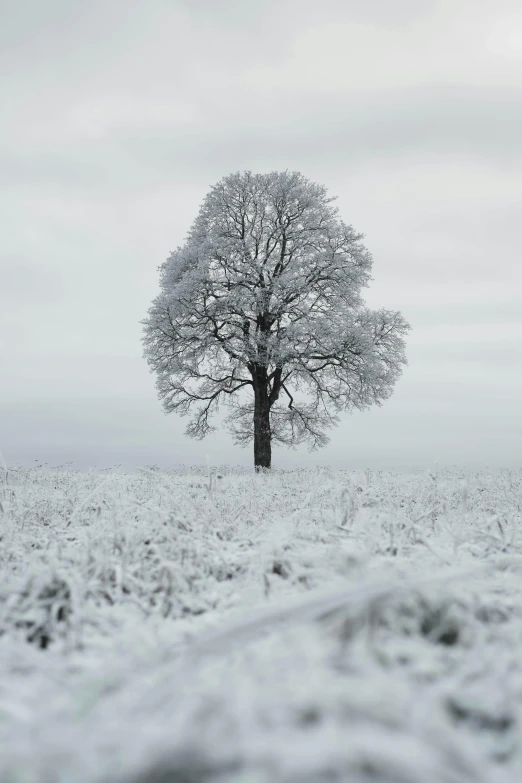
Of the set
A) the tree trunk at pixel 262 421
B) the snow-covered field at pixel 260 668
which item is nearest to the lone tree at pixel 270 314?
the tree trunk at pixel 262 421

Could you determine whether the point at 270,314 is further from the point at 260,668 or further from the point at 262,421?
the point at 260,668

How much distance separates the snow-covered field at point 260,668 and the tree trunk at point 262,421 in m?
14.5

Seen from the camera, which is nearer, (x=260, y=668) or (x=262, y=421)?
(x=260, y=668)

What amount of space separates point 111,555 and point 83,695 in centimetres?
142

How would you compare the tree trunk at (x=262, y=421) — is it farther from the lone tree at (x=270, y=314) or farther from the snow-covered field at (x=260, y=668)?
the snow-covered field at (x=260, y=668)

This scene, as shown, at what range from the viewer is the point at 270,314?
16.8 m

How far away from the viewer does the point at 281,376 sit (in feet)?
59.4

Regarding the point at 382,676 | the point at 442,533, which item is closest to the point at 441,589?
the point at 382,676

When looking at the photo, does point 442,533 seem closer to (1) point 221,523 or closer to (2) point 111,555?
(1) point 221,523

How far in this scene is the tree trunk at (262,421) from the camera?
1705 centimetres

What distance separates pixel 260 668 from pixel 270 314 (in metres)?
15.9

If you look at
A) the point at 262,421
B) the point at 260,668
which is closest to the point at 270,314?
the point at 262,421

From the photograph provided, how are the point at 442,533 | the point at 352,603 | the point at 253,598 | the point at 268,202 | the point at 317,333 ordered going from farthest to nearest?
the point at 268,202
the point at 317,333
the point at 442,533
the point at 253,598
the point at 352,603

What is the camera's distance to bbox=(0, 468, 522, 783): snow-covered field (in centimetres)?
92
